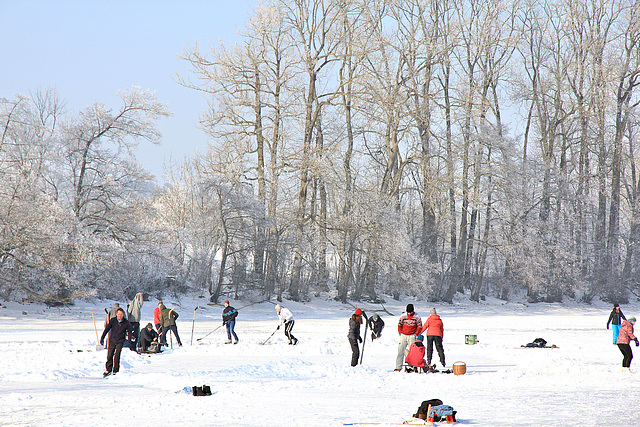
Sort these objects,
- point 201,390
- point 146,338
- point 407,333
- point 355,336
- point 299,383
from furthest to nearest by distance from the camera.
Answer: point 146,338 < point 355,336 < point 407,333 < point 299,383 < point 201,390

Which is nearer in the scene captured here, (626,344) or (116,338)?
(116,338)

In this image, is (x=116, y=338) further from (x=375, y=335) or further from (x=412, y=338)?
(x=412, y=338)

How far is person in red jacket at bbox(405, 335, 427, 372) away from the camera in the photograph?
526 inches

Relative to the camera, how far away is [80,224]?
28.0 m

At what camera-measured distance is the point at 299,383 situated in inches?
466

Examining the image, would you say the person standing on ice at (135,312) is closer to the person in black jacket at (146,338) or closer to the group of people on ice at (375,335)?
the group of people on ice at (375,335)

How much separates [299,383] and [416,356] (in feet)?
10.3

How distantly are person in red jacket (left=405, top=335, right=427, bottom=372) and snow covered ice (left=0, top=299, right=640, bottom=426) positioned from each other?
40cm

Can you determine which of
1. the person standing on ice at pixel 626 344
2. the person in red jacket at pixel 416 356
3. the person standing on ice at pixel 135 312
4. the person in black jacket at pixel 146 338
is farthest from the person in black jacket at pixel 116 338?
the person standing on ice at pixel 626 344

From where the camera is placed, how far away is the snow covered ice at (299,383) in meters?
8.66

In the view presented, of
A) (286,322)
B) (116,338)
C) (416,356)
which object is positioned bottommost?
(416,356)

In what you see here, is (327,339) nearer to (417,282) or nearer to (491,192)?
(417,282)

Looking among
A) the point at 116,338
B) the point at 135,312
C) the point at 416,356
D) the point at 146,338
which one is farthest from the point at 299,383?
the point at 146,338

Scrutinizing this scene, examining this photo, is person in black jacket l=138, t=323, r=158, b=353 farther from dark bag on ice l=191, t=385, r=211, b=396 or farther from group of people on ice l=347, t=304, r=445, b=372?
dark bag on ice l=191, t=385, r=211, b=396
